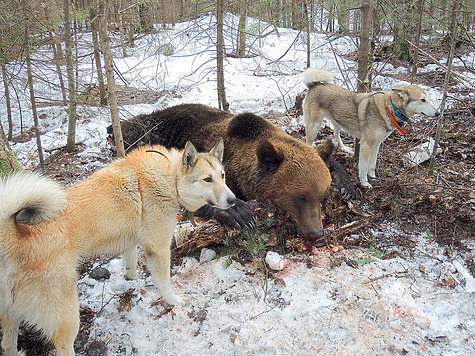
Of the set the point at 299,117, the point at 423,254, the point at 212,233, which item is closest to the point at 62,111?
the point at 299,117

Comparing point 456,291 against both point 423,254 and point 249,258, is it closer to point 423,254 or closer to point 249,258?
point 423,254

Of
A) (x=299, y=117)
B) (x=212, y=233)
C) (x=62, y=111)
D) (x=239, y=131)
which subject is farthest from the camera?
(x=62, y=111)

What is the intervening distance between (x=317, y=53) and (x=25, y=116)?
13.2 metres

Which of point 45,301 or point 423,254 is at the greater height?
point 45,301

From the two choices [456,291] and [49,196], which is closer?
[49,196]

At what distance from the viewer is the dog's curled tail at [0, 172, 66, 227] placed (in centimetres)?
256

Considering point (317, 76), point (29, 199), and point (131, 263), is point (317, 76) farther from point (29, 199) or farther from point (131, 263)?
point (29, 199)

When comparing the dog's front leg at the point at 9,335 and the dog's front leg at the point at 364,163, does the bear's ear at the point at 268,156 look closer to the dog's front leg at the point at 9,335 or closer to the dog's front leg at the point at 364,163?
the dog's front leg at the point at 364,163

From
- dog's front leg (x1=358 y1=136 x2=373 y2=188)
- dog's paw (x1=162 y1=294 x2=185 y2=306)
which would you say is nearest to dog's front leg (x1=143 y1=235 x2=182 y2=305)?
dog's paw (x1=162 y1=294 x2=185 y2=306)

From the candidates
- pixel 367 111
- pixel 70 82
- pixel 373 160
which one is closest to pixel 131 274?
pixel 373 160

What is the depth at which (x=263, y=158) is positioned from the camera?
15.3ft

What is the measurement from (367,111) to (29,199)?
244 inches

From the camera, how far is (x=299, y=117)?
10344 millimetres

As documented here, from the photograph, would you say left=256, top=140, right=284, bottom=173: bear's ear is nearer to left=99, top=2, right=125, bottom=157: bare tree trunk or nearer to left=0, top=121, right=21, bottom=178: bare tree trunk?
left=99, top=2, right=125, bottom=157: bare tree trunk
